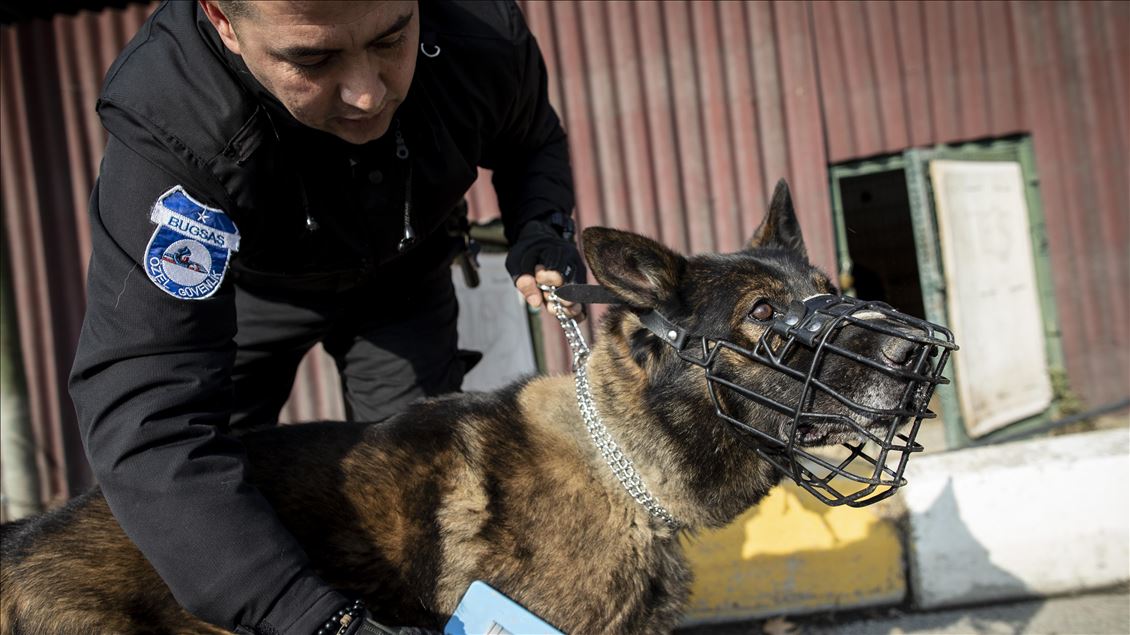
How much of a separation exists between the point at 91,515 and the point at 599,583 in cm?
126

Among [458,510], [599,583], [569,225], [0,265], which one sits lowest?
[599,583]

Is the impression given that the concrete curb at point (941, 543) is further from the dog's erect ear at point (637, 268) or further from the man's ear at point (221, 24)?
the man's ear at point (221, 24)

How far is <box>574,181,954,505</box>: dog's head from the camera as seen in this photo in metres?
1.72

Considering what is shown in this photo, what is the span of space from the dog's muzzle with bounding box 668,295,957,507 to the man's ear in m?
1.25

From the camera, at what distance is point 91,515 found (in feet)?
6.19

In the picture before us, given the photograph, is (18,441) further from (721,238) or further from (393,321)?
(721,238)

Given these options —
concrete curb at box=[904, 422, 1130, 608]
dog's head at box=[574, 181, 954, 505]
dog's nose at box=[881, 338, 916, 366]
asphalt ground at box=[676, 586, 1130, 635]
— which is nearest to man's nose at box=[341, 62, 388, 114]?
dog's head at box=[574, 181, 954, 505]

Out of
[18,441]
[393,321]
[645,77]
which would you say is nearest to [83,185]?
[18,441]

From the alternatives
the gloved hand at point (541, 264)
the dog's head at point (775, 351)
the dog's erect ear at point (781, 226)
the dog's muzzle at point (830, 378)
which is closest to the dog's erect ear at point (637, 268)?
the dog's head at point (775, 351)

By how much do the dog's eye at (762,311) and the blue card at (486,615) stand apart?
90 cm

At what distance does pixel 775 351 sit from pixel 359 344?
1487 mm

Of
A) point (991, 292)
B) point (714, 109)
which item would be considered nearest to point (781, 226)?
point (714, 109)

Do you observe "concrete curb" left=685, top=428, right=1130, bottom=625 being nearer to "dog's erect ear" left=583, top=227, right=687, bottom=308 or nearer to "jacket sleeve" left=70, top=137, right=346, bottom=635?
"dog's erect ear" left=583, top=227, right=687, bottom=308

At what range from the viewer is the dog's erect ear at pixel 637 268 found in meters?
1.96
